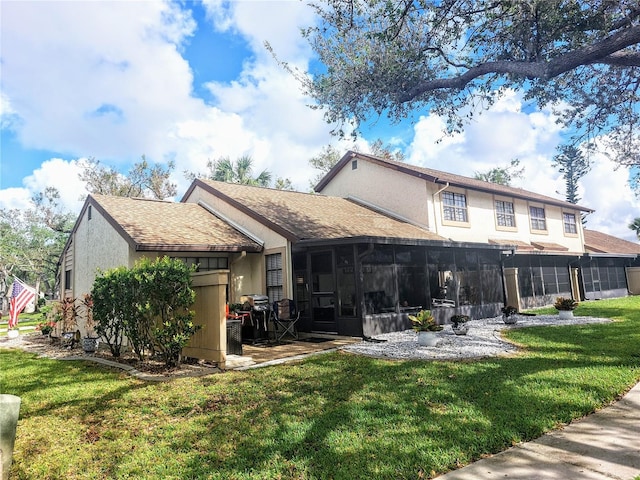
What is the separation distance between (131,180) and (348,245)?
26.1 meters

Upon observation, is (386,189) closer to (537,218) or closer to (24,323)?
(537,218)

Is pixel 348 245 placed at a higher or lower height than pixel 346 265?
higher

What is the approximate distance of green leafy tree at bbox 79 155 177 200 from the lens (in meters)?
30.4

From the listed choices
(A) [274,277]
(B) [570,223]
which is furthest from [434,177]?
(B) [570,223]

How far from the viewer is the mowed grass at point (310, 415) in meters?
3.56

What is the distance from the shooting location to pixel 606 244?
1064 inches

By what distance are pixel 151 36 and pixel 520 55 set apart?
9223 mm

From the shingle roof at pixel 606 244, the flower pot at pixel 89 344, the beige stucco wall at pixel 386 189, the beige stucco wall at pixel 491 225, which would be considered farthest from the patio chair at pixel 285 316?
the shingle roof at pixel 606 244

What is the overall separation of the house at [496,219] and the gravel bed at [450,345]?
8.66ft

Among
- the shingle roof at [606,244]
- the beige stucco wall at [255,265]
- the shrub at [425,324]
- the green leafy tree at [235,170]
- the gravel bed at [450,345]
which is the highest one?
the green leafy tree at [235,170]

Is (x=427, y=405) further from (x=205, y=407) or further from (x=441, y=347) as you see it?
(x=441, y=347)

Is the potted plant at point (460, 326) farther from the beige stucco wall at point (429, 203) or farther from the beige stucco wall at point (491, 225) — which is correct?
the beige stucco wall at point (491, 225)

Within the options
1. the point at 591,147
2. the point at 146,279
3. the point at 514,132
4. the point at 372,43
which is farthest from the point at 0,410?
the point at 514,132

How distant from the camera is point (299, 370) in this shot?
6.94m
